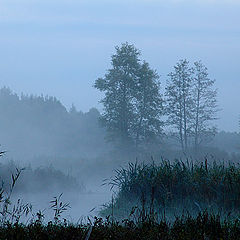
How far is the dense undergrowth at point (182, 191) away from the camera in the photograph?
10328 millimetres

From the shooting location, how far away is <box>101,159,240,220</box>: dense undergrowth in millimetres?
10328

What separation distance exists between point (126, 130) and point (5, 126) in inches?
965

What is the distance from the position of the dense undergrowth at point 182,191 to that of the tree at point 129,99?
22.6 metres

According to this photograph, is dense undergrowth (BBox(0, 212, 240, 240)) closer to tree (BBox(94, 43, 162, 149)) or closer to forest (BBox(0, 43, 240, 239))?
forest (BBox(0, 43, 240, 239))

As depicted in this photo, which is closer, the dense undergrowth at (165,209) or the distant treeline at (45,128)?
the dense undergrowth at (165,209)

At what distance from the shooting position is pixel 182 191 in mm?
11344

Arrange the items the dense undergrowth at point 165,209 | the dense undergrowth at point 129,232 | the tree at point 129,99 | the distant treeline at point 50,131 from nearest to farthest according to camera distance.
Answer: the dense undergrowth at point 129,232, the dense undergrowth at point 165,209, the tree at point 129,99, the distant treeline at point 50,131

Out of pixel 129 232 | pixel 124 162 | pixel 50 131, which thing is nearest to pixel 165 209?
pixel 129 232

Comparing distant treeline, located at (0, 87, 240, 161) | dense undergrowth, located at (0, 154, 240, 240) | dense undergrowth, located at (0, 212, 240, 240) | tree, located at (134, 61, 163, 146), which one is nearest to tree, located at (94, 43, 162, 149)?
tree, located at (134, 61, 163, 146)

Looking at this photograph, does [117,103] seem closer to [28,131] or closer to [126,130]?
[126,130]

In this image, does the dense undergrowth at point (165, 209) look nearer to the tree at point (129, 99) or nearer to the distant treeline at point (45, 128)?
the tree at point (129, 99)

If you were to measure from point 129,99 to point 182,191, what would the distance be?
25182 mm

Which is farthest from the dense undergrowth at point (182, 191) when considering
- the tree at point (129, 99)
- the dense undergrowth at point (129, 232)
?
the tree at point (129, 99)

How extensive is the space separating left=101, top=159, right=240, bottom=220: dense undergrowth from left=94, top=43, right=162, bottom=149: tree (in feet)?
74.3
